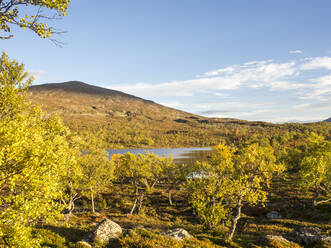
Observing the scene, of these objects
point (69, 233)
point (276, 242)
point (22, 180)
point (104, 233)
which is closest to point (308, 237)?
point (276, 242)

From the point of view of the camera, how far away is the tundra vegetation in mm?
10570

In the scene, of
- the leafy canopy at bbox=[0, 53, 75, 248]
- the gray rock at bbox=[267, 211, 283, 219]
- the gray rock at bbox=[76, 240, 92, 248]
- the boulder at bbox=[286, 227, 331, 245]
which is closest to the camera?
the leafy canopy at bbox=[0, 53, 75, 248]

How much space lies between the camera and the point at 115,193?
5775cm

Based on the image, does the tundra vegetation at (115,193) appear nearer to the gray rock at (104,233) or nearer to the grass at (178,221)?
the grass at (178,221)

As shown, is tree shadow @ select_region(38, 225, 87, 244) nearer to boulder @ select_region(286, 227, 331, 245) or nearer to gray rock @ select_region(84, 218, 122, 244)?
gray rock @ select_region(84, 218, 122, 244)

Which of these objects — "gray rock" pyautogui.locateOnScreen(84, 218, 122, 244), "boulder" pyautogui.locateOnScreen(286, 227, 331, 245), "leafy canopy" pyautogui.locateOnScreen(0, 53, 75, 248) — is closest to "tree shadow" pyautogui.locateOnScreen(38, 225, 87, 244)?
"gray rock" pyautogui.locateOnScreen(84, 218, 122, 244)

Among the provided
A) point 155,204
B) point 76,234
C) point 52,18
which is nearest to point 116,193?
point 155,204

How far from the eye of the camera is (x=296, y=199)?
145ft

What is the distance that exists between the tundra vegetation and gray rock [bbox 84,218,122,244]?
1.18 m

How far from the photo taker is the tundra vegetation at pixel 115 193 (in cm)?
1057

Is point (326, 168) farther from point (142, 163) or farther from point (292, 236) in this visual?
point (142, 163)

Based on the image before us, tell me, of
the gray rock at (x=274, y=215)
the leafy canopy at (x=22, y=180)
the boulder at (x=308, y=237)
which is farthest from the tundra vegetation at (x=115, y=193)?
the gray rock at (x=274, y=215)

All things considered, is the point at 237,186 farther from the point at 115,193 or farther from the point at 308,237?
the point at 115,193

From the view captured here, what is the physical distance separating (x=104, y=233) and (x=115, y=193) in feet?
141
